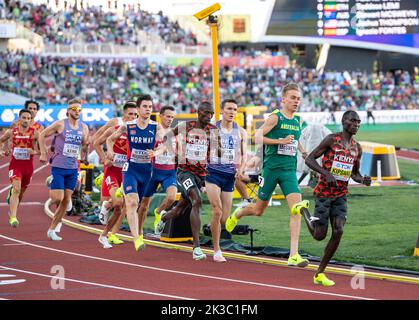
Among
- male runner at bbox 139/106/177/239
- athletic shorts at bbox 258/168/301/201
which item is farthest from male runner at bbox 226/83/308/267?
male runner at bbox 139/106/177/239

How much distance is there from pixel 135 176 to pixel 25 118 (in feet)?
13.8

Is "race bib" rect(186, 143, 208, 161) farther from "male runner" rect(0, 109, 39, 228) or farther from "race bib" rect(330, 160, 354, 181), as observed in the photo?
"male runner" rect(0, 109, 39, 228)

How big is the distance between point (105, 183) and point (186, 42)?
56.0 m

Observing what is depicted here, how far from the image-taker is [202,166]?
1371cm

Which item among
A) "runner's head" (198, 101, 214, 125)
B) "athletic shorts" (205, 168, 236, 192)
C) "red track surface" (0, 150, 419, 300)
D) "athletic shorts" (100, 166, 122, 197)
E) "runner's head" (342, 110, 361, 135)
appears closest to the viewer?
"red track surface" (0, 150, 419, 300)

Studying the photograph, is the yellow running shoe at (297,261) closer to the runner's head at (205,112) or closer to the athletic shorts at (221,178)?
the athletic shorts at (221,178)

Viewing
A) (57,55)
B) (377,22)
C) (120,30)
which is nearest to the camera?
(377,22)

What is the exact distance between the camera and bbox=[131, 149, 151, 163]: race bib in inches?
559

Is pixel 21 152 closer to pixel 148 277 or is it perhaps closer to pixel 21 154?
pixel 21 154

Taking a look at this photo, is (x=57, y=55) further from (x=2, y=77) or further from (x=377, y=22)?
(x=377, y=22)

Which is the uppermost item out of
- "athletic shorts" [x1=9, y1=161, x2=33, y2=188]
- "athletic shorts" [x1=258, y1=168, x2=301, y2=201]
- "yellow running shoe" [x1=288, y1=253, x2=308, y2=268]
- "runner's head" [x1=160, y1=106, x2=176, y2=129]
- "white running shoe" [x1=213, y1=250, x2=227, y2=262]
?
"runner's head" [x1=160, y1=106, x2=176, y2=129]

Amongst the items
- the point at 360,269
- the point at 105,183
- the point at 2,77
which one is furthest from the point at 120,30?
the point at 360,269

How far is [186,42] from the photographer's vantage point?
7106 cm

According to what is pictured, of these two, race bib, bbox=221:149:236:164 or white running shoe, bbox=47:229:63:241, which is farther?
white running shoe, bbox=47:229:63:241
